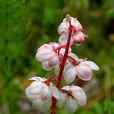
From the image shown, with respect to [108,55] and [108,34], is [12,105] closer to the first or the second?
[108,55]

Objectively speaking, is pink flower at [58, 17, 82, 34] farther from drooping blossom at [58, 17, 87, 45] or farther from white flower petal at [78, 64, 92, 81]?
white flower petal at [78, 64, 92, 81]

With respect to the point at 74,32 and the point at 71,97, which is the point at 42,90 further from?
the point at 74,32

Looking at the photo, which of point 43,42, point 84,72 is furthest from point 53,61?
point 43,42

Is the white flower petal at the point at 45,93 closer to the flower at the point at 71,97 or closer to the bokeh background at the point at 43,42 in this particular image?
the flower at the point at 71,97

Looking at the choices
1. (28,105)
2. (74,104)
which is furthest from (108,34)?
(74,104)

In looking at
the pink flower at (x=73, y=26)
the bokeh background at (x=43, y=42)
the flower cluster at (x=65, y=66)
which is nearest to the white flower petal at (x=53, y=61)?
the flower cluster at (x=65, y=66)
